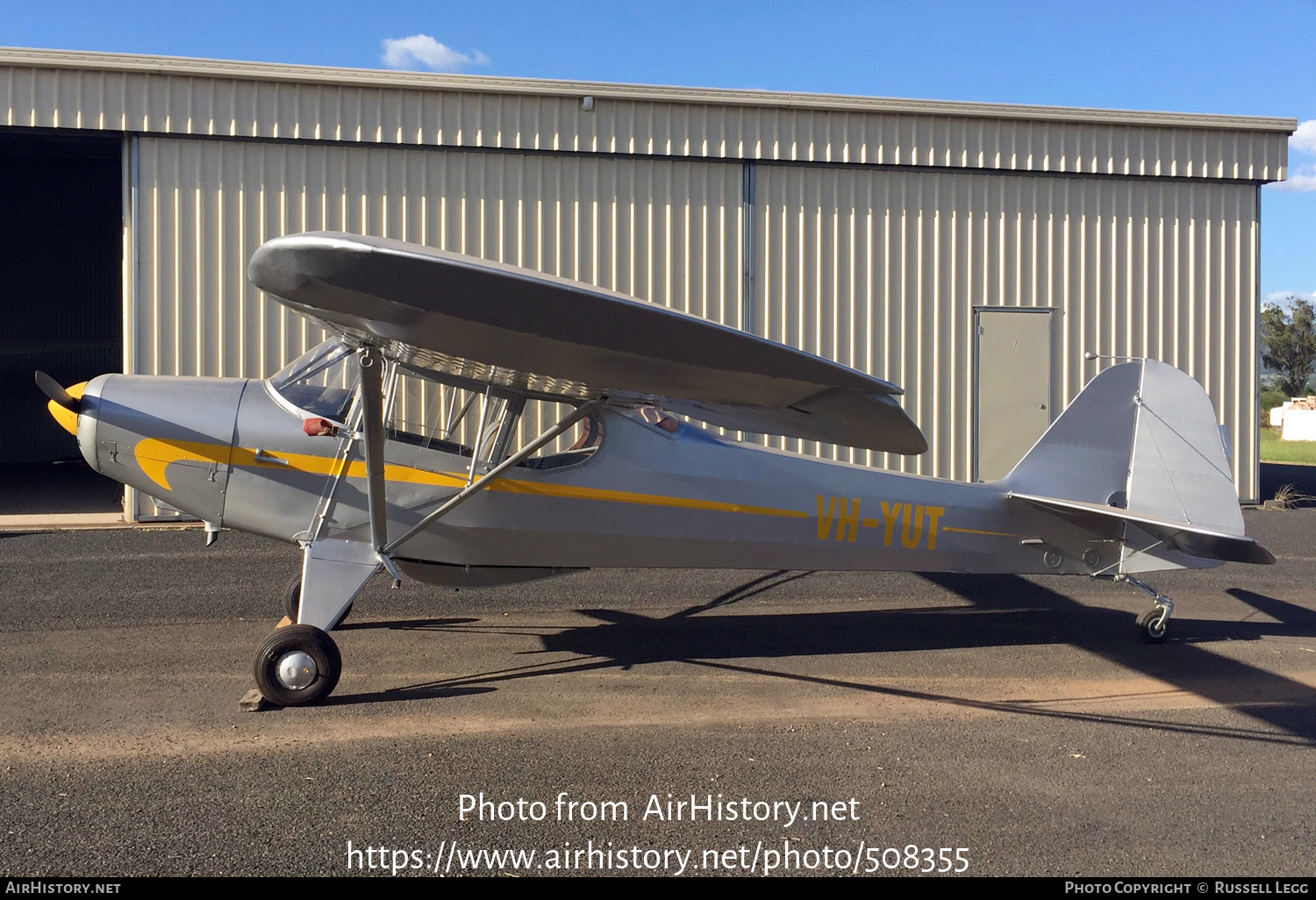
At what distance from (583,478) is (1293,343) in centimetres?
6751

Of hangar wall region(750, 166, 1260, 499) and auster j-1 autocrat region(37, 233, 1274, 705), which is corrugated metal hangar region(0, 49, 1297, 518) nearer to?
hangar wall region(750, 166, 1260, 499)

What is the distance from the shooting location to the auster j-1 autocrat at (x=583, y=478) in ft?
16.5

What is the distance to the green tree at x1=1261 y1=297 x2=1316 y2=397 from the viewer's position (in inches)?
2296

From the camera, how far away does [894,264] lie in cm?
1250

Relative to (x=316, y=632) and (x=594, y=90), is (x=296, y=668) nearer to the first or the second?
(x=316, y=632)

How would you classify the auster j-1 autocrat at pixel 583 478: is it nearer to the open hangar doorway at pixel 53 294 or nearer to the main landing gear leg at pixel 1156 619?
the main landing gear leg at pixel 1156 619

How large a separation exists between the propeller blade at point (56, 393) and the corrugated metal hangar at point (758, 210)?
219 inches

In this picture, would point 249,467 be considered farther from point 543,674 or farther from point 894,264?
point 894,264

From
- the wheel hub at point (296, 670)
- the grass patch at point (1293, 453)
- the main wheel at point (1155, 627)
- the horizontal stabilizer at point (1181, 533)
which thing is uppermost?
the grass patch at point (1293, 453)

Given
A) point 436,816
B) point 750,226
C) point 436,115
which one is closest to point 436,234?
point 436,115

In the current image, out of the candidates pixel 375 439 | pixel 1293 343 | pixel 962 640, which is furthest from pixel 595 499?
pixel 1293 343

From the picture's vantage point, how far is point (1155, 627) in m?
6.80

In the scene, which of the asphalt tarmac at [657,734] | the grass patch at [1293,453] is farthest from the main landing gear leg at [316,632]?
the grass patch at [1293,453]

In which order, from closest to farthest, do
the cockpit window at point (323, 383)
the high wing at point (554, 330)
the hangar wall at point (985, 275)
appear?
the high wing at point (554, 330)
the cockpit window at point (323, 383)
the hangar wall at point (985, 275)
